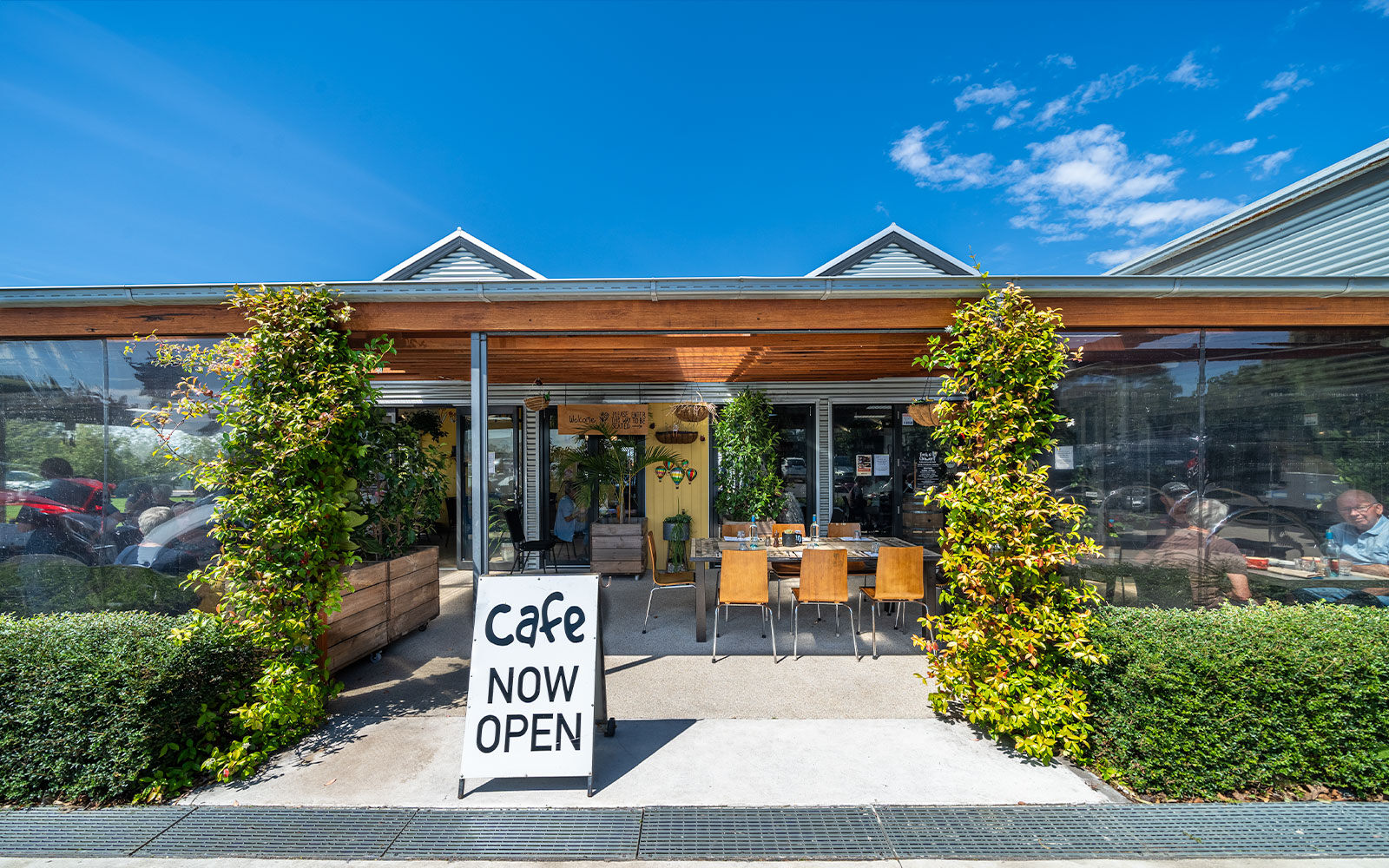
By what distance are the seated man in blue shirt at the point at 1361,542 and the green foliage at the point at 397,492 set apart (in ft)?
23.0

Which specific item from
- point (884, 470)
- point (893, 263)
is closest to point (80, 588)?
point (884, 470)

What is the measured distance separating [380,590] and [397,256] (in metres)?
8.67

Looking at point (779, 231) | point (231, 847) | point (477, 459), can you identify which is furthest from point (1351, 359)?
point (779, 231)

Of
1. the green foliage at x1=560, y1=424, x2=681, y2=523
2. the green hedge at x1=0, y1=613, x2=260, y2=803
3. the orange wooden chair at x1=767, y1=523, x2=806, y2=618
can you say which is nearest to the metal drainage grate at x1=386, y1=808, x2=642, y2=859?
the green hedge at x1=0, y1=613, x2=260, y2=803

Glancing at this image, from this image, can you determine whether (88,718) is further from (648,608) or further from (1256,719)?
(1256,719)

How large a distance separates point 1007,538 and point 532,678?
281cm

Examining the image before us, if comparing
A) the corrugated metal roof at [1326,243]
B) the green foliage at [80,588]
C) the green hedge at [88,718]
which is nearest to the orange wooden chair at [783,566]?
the green hedge at [88,718]

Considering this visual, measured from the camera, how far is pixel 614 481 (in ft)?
26.1

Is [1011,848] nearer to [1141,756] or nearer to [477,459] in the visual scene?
[1141,756]

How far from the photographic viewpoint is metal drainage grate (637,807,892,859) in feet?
7.55

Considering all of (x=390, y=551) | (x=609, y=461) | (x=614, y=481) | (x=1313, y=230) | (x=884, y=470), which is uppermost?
(x=1313, y=230)

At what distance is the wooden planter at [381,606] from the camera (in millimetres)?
4039

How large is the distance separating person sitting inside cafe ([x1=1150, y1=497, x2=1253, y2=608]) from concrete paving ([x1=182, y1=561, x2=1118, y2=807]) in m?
2.03

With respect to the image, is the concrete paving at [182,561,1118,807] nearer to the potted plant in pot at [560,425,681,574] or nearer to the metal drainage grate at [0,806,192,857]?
the metal drainage grate at [0,806,192,857]
